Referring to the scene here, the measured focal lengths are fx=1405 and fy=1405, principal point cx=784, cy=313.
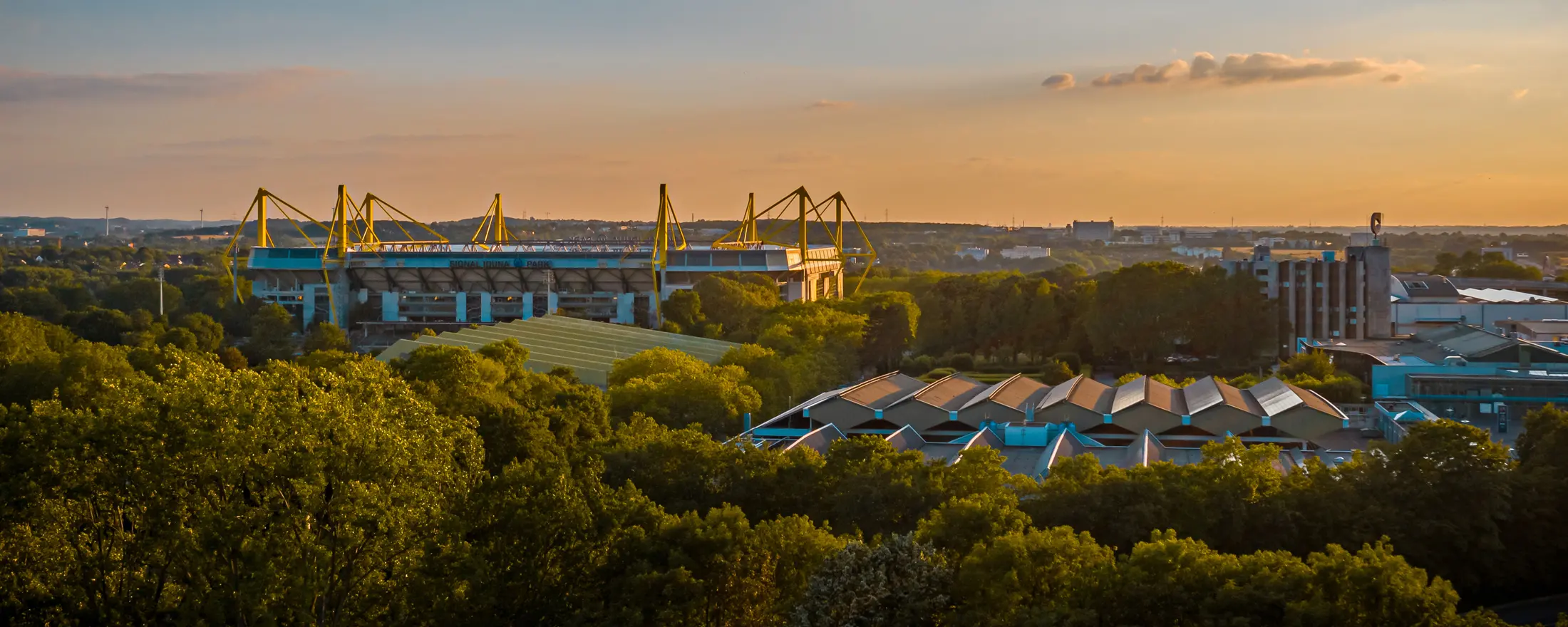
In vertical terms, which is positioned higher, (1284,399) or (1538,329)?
(1538,329)

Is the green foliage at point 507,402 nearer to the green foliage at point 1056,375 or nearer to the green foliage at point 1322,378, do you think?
the green foliage at point 1056,375

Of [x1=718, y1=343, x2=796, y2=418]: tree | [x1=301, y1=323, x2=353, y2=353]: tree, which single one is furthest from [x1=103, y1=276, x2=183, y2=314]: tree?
[x1=718, y1=343, x2=796, y2=418]: tree

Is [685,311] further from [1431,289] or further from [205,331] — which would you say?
[1431,289]

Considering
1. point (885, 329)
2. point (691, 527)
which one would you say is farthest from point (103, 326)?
point (691, 527)

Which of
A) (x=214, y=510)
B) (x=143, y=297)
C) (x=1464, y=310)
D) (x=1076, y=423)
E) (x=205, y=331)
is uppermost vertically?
(x=143, y=297)

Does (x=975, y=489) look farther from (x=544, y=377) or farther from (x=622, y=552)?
(x=544, y=377)

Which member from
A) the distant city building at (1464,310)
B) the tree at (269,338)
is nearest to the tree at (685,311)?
the tree at (269,338)

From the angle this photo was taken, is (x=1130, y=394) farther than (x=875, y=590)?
Yes
